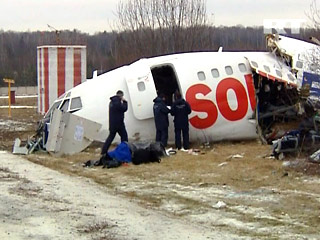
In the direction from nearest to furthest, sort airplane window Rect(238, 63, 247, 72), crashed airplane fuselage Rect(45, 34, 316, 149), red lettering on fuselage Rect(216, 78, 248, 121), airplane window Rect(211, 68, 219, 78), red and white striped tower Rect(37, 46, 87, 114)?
crashed airplane fuselage Rect(45, 34, 316, 149)
red lettering on fuselage Rect(216, 78, 248, 121)
airplane window Rect(211, 68, 219, 78)
airplane window Rect(238, 63, 247, 72)
red and white striped tower Rect(37, 46, 87, 114)

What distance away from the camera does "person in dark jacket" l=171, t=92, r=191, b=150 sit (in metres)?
19.1

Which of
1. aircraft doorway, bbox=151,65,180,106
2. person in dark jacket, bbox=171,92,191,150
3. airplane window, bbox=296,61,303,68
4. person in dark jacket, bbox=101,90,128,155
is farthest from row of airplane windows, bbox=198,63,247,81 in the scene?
person in dark jacket, bbox=101,90,128,155

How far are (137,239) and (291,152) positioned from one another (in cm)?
835

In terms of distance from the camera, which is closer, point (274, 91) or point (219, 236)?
point (219, 236)

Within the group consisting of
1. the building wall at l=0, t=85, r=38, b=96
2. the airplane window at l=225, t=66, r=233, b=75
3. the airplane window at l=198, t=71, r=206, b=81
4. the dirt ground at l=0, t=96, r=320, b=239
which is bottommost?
the building wall at l=0, t=85, r=38, b=96

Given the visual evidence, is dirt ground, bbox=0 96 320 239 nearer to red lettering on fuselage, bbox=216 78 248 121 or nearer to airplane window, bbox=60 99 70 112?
red lettering on fuselage, bbox=216 78 248 121

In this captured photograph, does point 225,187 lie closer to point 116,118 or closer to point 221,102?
point 116,118

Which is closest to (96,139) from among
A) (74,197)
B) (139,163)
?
(139,163)

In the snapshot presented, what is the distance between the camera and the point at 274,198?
11.9m

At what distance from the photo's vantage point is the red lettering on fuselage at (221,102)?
19719 mm

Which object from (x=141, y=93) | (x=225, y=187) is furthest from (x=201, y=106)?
(x=225, y=187)

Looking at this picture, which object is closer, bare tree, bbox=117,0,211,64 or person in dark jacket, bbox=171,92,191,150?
person in dark jacket, bbox=171,92,191,150

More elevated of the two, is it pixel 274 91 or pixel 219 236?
pixel 274 91

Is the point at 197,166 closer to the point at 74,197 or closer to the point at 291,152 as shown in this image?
the point at 291,152
